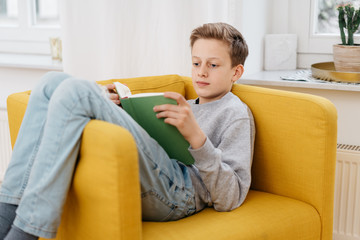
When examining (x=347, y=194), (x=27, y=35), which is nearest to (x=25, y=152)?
(x=347, y=194)

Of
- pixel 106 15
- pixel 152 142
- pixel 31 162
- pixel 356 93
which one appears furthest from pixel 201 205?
pixel 106 15

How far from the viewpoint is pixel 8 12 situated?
2727 millimetres

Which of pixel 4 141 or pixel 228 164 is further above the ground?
pixel 228 164

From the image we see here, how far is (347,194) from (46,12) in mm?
1768

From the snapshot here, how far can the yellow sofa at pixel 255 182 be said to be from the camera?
1.10 m

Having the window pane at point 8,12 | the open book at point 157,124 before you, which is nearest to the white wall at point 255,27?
the open book at point 157,124

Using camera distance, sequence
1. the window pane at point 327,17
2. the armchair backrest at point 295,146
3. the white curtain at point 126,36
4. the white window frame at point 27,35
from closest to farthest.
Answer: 1. the armchair backrest at point 295,146
2. the white curtain at point 126,36
3. the window pane at point 327,17
4. the white window frame at point 27,35

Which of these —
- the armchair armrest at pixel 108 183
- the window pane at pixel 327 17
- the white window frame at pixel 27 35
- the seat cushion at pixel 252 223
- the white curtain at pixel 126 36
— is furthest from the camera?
the white window frame at pixel 27 35

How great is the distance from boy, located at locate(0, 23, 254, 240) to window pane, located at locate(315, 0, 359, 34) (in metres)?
0.75

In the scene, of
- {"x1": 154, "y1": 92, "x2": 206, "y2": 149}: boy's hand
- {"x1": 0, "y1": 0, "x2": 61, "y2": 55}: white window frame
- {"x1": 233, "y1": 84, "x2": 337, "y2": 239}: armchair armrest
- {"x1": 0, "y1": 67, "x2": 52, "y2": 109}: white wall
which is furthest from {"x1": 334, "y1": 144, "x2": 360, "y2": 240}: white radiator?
{"x1": 0, "y1": 0, "x2": 61, "y2": 55}: white window frame

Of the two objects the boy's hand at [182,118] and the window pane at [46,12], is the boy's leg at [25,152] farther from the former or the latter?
the window pane at [46,12]

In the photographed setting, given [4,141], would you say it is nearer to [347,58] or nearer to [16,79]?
[16,79]

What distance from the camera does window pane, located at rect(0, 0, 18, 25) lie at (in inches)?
107

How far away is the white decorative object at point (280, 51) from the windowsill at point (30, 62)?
0.94m
